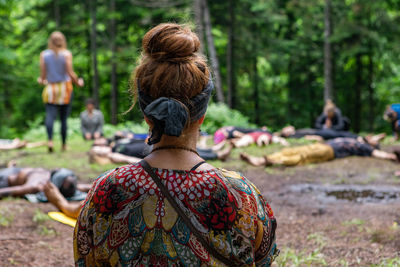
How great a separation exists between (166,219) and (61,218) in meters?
2.95

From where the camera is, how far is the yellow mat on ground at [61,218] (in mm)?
3953

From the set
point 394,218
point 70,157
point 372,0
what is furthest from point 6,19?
point 394,218

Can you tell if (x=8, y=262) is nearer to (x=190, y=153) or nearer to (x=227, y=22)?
(x=190, y=153)

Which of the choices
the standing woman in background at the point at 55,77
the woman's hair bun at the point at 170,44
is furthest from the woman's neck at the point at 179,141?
the standing woman in background at the point at 55,77

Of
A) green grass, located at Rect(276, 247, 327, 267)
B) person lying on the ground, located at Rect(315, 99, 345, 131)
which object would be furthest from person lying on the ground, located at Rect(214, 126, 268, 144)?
green grass, located at Rect(276, 247, 327, 267)

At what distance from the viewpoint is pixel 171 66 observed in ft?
4.83

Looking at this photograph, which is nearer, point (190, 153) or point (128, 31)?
point (190, 153)

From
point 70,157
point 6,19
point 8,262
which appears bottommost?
point 70,157

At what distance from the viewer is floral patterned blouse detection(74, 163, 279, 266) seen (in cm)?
145

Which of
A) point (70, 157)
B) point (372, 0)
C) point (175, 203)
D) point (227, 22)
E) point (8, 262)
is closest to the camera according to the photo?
point (175, 203)

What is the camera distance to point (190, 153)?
1570 millimetres

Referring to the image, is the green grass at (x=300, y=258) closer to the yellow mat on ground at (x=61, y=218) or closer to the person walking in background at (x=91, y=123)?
the yellow mat on ground at (x=61, y=218)

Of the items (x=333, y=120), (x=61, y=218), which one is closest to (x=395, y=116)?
(x=333, y=120)

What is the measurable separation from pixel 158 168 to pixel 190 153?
15cm
